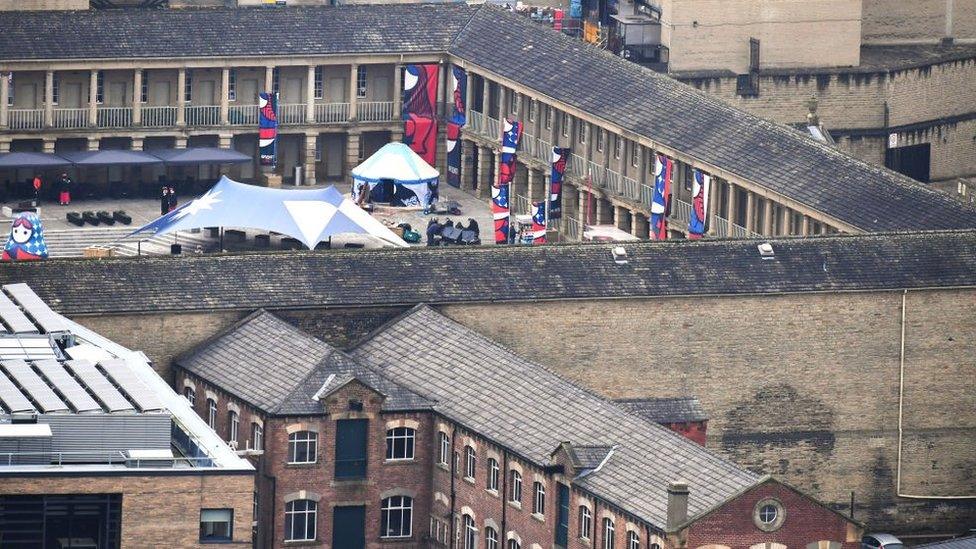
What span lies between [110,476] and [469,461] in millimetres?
17854

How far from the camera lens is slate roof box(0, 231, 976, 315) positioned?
543ft

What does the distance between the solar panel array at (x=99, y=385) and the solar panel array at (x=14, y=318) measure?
13.8 ft

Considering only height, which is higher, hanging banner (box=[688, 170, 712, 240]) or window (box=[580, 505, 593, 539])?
hanging banner (box=[688, 170, 712, 240])

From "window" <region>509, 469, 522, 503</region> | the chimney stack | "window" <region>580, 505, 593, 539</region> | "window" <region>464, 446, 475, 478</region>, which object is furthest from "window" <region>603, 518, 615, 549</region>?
"window" <region>464, 446, 475, 478</region>

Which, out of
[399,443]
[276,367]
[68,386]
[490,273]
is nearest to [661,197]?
[490,273]

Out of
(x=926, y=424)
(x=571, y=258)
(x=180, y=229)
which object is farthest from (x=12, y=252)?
(x=926, y=424)

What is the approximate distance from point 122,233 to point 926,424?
39832 mm

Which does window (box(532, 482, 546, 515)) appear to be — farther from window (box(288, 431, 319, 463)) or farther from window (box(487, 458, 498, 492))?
window (box(288, 431, 319, 463))

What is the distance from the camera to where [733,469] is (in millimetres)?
146750

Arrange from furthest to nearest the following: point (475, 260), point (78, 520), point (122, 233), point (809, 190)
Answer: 1. point (122, 233)
2. point (809, 190)
3. point (475, 260)
4. point (78, 520)

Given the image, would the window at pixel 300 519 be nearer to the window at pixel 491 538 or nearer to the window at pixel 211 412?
the window at pixel 211 412

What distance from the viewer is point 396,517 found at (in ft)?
522

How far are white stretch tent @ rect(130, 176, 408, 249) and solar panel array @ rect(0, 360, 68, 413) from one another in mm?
34895

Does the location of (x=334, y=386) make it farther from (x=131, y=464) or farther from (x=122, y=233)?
(x=122, y=233)
